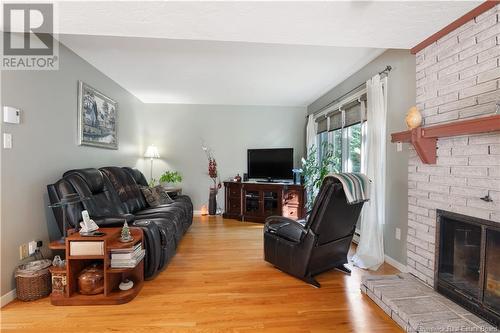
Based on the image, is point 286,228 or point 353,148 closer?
point 286,228

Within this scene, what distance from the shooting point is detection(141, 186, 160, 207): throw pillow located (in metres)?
3.73

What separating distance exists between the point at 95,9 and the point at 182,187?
413cm

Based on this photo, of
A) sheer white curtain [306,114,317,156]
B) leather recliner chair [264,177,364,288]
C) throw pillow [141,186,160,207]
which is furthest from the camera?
sheer white curtain [306,114,317,156]

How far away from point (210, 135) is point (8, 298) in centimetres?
408

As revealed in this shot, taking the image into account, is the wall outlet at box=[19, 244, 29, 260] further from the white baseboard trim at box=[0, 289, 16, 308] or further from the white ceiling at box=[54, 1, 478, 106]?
the white ceiling at box=[54, 1, 478, 106]

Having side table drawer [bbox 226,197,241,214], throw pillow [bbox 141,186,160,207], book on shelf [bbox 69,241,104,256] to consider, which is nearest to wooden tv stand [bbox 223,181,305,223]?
side table drawer [bbox 226,197,241,214]

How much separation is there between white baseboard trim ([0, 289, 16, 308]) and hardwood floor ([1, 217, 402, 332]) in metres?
0.04

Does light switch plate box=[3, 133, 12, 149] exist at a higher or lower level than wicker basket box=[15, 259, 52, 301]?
higher

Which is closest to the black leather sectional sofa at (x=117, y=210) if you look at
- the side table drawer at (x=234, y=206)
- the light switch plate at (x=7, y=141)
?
the light switch plate at (x=7, y=141)

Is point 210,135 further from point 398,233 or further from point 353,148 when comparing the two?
point 398,233

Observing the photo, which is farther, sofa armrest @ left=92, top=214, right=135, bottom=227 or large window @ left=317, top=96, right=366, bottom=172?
large window @ left=317, top=96, right=366, bottom=172

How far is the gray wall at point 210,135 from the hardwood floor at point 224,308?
2968 millimetres

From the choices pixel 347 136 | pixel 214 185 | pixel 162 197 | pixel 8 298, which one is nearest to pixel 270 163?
pixel 214 185

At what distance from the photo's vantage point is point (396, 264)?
2637 mm
